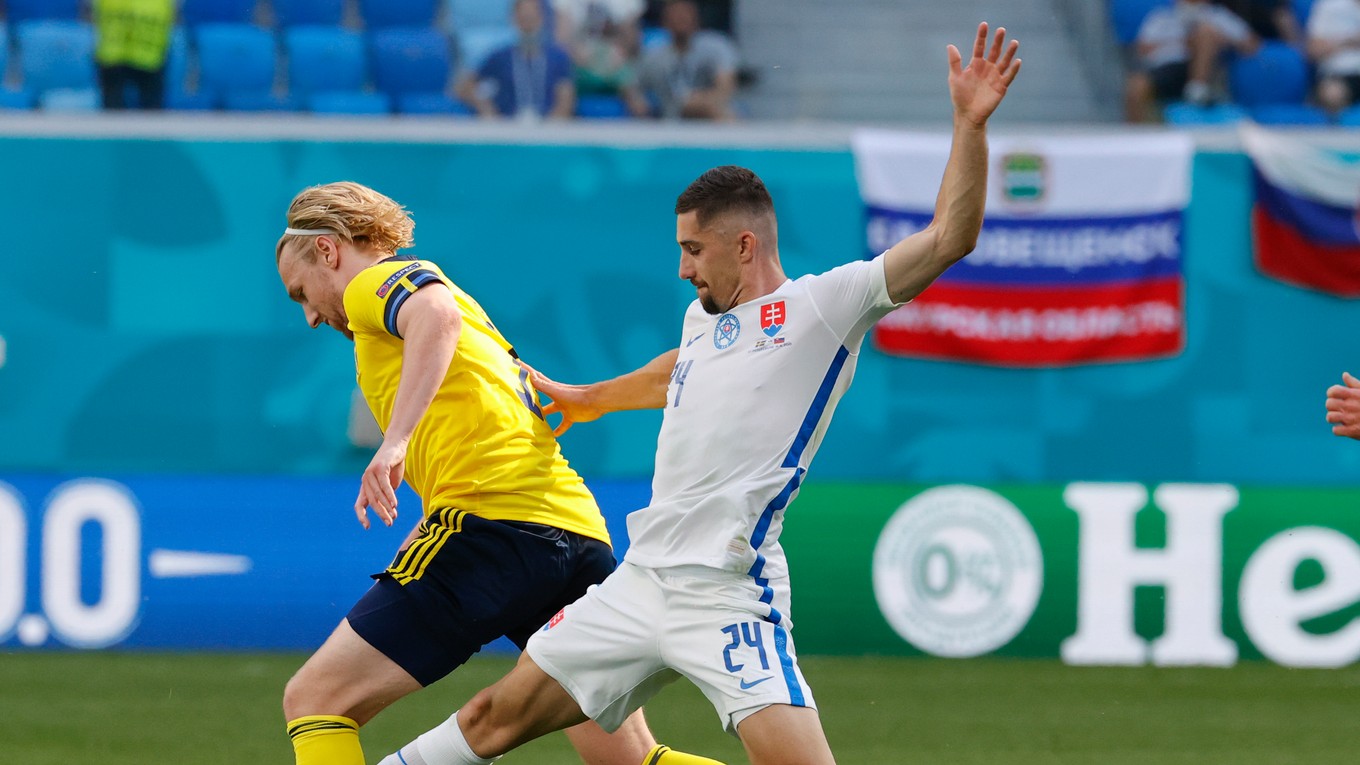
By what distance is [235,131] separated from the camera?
10312 mm

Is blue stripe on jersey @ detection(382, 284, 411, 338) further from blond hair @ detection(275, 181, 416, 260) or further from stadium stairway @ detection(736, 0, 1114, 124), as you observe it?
stadium stairway @ detection(736, 0, 1114, 124)

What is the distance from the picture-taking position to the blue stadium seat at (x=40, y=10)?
11812mm

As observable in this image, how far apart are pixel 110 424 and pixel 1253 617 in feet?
21.0

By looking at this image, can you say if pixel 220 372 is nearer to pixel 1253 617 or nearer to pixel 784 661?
pixel 1253 617

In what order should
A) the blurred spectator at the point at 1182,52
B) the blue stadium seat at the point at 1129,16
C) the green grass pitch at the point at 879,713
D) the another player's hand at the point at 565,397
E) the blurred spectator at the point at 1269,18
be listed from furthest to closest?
the blue stadium seat at the point at 1129,16 < the blurred spectator at the point at 1269,18 < the blurred spectator at the point at 1182,52 < the green grass pitch at the point at 879,713 < the another player's hand at the point at 565,397

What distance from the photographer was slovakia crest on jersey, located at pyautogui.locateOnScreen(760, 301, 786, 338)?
180 inches

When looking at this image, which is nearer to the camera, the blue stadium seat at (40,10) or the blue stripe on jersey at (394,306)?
the blue stripe on jersey at (394,306)

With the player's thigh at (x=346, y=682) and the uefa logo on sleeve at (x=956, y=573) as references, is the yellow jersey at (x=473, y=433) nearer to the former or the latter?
the player's thigh at (x=346, y=682)

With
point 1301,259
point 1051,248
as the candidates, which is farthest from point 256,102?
point 1301,259

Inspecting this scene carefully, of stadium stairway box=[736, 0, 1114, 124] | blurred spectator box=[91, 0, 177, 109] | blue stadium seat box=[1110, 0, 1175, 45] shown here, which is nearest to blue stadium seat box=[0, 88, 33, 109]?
blurred spectator box=[91, 0, 177, 109]

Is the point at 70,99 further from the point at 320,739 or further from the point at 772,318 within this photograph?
the point at 772,318

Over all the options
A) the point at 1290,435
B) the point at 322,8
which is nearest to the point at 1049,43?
the point at 1290,435

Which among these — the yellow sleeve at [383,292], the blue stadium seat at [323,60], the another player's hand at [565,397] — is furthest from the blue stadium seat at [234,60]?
the yellow sleeve at [383,292]

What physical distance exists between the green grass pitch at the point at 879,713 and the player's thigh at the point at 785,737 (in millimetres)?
2675
